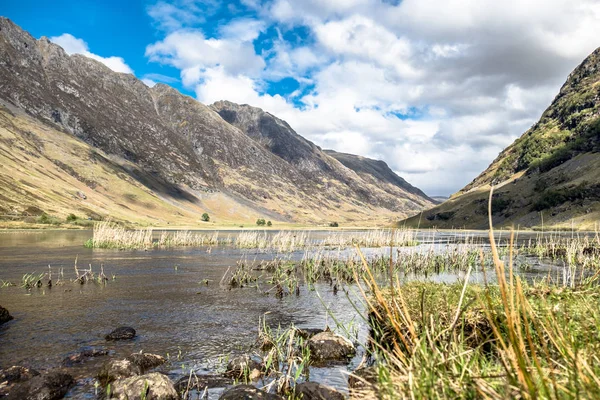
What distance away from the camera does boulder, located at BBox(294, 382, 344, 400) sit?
9.02 metres

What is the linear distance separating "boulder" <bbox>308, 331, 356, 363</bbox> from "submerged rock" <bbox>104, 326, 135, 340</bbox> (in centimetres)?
681

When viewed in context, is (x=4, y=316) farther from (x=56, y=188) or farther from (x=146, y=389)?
(x=56, y=188)

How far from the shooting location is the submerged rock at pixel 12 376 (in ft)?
33.2

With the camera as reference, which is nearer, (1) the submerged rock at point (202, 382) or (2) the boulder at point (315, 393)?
(2) the boulder at point (315, 393)

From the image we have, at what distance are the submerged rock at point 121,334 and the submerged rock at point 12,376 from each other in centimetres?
356

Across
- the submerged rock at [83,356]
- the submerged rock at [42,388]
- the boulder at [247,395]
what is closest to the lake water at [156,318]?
the submerged rock at [83,356]

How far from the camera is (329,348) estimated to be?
12883 millimetres

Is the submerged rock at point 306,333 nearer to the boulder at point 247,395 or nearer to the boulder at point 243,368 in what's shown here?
the boulder at point 243,368

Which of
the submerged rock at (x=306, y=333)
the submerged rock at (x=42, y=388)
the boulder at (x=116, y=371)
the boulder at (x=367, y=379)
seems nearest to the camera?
the boulder at (x=367, y=379)

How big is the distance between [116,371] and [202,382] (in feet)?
7.91

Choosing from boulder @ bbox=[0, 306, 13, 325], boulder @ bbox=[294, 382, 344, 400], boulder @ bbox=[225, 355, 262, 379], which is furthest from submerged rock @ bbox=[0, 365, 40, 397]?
boulder @ bbox=[294, 382, 344, 400]

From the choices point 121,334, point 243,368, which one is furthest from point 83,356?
point 243,368

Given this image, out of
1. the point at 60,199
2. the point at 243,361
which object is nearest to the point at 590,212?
the point at 243,361

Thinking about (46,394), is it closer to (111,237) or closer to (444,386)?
(444,386)
